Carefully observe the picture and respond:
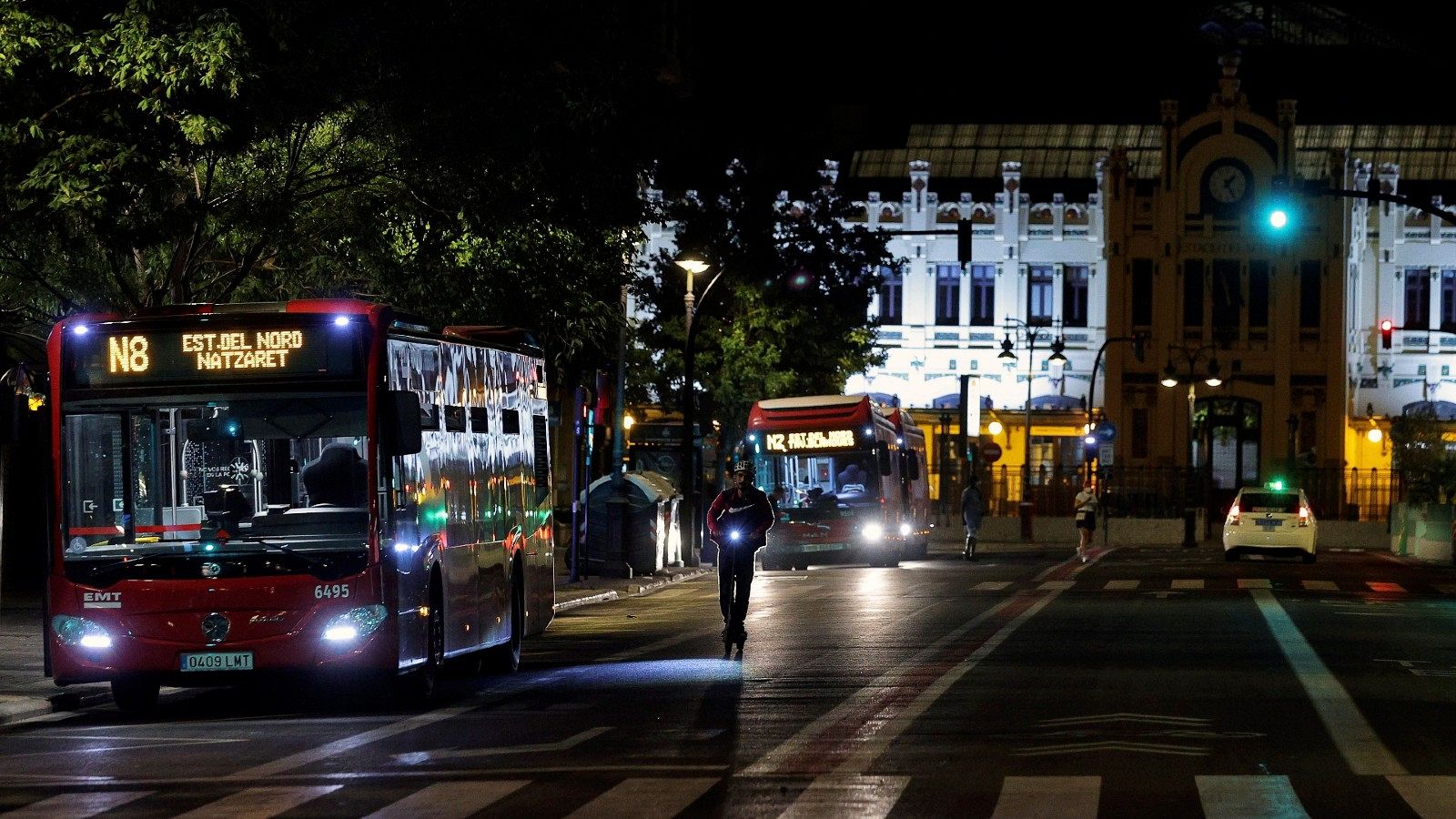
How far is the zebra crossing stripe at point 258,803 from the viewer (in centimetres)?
1065

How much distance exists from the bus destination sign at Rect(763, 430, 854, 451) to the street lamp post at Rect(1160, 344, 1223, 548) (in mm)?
20571

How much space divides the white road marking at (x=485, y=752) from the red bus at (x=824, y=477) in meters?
28.7

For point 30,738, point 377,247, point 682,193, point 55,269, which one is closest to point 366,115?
point 377,247

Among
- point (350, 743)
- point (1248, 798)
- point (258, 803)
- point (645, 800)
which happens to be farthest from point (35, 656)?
point (1248, 798)

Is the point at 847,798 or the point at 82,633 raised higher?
the point at 82,633

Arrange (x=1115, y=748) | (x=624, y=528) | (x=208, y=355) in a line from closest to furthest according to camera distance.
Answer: (x=1115, y=748) < (x=208, y=355) < (x=624, y=528)

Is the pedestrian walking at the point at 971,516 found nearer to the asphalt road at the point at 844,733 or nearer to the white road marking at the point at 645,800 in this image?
the asphalt road at the point at 844,733

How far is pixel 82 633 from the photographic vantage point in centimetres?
1570

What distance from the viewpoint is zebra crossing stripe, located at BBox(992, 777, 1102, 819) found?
33.8 ft

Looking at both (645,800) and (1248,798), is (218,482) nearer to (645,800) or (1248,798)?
(645,800)

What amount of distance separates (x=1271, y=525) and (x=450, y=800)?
122ft

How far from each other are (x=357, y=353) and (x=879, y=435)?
27.7 metres

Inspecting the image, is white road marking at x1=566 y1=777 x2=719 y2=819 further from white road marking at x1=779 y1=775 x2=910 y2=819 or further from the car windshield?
the car windshield

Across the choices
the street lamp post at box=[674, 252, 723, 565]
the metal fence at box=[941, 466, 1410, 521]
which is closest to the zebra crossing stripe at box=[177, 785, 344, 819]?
the street lamp post at box=[674, 252, 723, 565]
